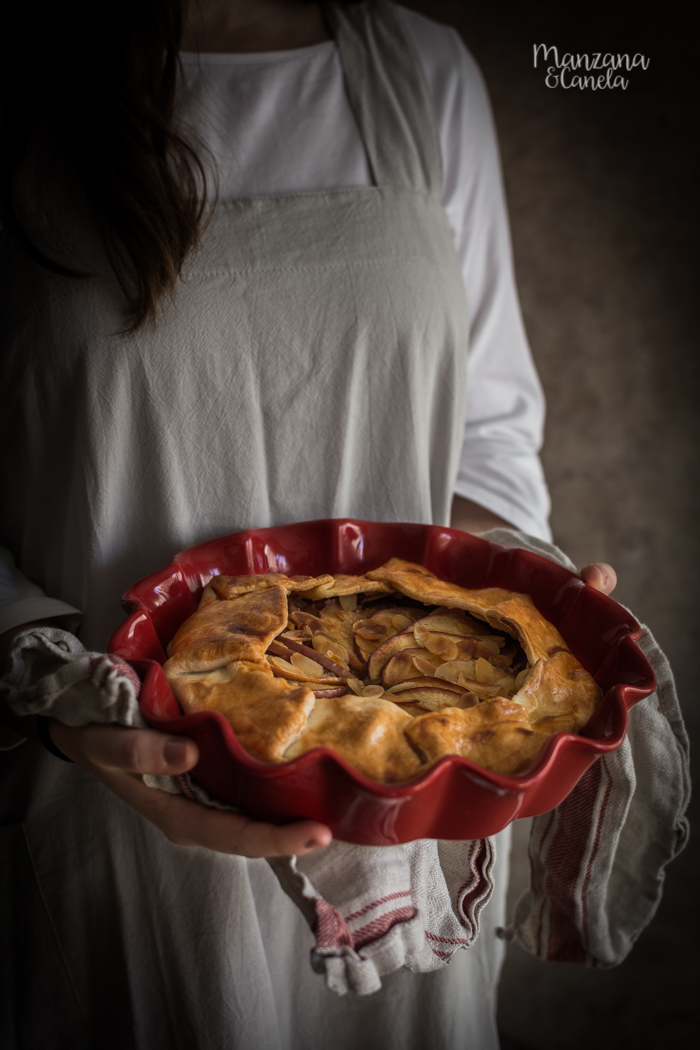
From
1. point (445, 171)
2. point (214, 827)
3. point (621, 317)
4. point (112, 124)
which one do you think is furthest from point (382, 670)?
point (621, 317)

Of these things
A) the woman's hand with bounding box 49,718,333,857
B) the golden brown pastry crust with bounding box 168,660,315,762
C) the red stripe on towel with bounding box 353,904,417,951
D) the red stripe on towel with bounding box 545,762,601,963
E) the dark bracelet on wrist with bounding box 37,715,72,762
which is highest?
the golden brown pastry crust with bounding box 168,660,315,762

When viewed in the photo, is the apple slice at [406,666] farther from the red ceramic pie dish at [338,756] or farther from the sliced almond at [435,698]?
the red ceramic pie dish at [338,756]

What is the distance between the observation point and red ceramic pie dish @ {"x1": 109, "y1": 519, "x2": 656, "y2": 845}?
0.55 m

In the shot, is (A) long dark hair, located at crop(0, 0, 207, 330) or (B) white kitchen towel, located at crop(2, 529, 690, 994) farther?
(A) long dark hair, located at crop(0, 0, 207, 330)

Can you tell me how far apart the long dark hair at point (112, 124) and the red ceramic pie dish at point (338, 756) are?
36cm

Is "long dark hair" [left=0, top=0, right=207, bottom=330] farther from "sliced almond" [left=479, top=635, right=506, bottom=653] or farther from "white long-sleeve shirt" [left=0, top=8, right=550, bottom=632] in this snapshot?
"sliced almond" [left=479, top=635, right=506, bottom=653]

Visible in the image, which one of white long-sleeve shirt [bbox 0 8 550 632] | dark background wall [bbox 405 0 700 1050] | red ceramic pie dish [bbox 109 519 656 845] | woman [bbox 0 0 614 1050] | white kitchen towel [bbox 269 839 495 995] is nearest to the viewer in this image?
red ceramic pie dish [bbox 109 519 656 845]

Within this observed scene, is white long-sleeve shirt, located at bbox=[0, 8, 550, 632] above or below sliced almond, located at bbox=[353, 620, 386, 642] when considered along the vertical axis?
above

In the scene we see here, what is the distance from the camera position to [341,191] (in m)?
0.98

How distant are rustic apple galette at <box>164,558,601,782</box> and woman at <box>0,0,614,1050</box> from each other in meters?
0.16

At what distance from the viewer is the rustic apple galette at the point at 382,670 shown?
62 centimetres

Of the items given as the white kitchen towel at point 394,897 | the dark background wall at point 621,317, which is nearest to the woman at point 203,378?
the white kitchen towel at point 394,897

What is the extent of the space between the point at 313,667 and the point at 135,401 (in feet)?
1.49

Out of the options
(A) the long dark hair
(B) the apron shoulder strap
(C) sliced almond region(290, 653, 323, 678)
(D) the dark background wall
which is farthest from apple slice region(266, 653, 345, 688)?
(D) the dark background wall
